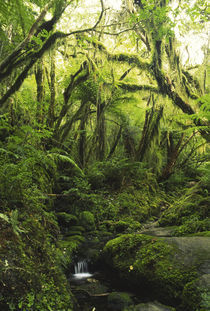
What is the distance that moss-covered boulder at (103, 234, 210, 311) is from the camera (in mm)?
3221

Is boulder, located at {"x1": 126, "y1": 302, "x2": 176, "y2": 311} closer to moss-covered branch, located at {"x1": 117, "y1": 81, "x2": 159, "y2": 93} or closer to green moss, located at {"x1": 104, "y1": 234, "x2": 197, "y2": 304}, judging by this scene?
green moss, located at {"x1": 104, "y1": 234, "x2": 197, "y2": 304}

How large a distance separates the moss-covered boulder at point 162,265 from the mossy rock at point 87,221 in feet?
6.87

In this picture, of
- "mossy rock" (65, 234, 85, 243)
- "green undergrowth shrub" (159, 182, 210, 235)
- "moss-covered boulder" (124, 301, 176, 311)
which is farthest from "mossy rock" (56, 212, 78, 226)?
"moss-covered boulder" (124, 301, 176, 311)

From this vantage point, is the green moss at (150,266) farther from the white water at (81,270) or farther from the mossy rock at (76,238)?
the mossy rock at (76,238)

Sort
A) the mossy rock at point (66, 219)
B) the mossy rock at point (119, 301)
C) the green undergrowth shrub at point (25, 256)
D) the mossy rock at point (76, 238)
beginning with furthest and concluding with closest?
the mossy rock at point (66, 219)
the mossy rock at point (76, 238)
the mossy rock at point (119, 301)
the green undergrowth shrub at point (25, 256)

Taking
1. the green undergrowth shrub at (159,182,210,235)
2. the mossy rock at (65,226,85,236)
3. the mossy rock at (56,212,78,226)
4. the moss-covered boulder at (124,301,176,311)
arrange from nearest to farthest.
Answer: the moss-covered boulder at (124,301,176,311)
the green undergrowth shrub at (159,182,210,235)
the mossy rock at (65,226,85,236)
the mossy rock at (56,212,78,226)

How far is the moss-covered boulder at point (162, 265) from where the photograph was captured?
10.6 ft

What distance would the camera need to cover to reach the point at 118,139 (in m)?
11.4

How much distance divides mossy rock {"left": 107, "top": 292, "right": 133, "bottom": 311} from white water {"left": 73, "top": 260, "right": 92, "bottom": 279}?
1084mm

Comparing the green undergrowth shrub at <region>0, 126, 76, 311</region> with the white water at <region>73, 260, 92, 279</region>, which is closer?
the green undergrowth shrub at <region>0, 126, 76, 311</region>

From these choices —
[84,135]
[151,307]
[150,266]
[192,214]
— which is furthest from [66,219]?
[84,135]

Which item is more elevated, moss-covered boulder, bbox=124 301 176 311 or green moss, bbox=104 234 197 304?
green moss, bbox=104 234 197 304

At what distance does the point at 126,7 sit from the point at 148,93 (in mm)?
3178

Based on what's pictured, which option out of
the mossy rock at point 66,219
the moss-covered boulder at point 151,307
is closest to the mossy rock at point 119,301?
the moss-covered boulder at point 151,307
